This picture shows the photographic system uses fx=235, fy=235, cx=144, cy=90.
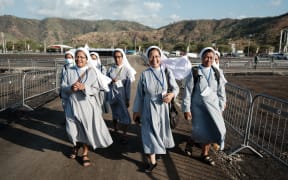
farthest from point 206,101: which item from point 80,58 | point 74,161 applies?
Answer: point 74,161

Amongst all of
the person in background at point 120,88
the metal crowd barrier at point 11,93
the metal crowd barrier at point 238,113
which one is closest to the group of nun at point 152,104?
the person in background at point 120,88

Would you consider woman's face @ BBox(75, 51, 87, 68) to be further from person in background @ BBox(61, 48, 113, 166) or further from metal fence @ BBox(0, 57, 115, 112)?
metal fence @ BBox(0, 57, 115, 112)

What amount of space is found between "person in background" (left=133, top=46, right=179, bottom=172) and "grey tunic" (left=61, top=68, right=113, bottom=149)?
A: 29.7 inches

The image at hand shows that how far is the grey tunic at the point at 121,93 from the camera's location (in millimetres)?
4859

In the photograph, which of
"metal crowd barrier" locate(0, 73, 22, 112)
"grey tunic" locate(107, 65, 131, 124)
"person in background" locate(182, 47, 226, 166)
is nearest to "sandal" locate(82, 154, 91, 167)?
"grey tunic" locate(107, 65, 131, 124)

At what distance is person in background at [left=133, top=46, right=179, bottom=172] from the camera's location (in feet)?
12.0

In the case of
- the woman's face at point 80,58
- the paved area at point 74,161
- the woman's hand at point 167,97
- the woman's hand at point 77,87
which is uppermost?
the woman's face at point 80,58

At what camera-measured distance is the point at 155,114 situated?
144 inches

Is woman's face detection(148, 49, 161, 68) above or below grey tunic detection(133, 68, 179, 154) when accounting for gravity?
above

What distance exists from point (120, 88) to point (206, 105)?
1.85m

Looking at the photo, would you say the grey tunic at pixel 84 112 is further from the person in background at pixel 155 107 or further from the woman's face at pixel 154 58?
the woman's face at pixel 154 58

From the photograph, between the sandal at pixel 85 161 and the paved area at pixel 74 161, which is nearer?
the paved area at pixel 74 161

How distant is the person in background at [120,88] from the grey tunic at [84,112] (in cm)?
96

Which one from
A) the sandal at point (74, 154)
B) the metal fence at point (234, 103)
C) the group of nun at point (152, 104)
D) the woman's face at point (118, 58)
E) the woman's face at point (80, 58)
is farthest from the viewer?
the metal fence at point (234, 103)
